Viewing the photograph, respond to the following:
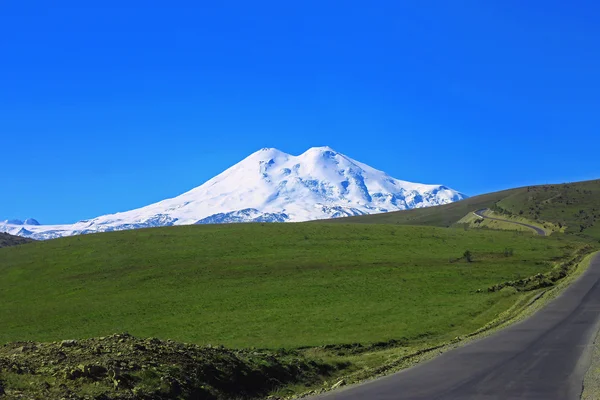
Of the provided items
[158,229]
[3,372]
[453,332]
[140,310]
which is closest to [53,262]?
[158,229]

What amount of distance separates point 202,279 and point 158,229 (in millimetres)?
43370

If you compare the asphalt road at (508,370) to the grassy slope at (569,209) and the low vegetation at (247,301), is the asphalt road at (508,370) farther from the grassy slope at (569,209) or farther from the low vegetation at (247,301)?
the grassy slope at (569,209)

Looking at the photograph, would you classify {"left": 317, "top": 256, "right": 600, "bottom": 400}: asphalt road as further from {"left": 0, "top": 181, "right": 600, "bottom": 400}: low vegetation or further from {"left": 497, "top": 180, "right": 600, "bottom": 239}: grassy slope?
{"left": 497, "top": 180, "right": 600, "bottom": 239}: grassy slope

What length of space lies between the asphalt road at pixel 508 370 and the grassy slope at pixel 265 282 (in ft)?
24.3

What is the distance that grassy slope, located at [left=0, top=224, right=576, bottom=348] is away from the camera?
49250 mm

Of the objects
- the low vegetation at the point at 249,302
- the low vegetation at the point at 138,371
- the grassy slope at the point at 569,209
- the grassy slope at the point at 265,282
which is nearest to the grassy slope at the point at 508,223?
the grassy slope at the point at 569,209

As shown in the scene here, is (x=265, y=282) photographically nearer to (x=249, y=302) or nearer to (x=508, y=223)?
(x=249, y=302)

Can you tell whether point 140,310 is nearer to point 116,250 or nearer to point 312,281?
point 312,281

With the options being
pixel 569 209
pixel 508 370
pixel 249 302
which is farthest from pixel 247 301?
pixel 569 209

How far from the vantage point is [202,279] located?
243 feet

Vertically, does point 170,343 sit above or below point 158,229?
below

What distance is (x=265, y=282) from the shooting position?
231 feet

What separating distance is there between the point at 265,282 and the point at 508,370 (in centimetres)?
4530

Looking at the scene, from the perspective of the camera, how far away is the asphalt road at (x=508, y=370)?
23.4 meters
